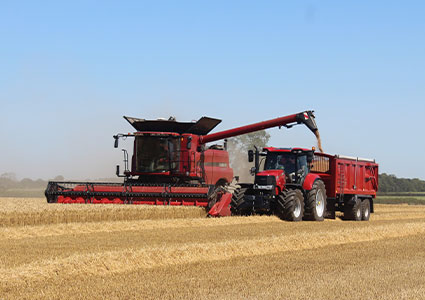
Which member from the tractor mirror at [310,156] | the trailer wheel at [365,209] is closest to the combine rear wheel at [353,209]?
the trailer wheel at [365,209]

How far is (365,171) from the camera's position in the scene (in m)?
22.8

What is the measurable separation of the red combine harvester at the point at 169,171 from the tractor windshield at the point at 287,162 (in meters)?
1.49

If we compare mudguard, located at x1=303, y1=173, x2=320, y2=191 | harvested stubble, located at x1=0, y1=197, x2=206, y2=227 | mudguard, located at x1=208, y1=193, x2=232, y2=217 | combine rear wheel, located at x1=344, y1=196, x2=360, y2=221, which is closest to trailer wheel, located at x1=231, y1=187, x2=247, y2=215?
mudguard, located at x1=208, y1=193, x2=232, y2=217

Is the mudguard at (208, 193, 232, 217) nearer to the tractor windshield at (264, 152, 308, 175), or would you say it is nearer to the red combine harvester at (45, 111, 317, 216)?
the red combine harvester at (45, 111, 317, 216)

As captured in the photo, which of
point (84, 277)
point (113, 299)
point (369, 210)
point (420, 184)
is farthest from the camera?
point (420, 184)

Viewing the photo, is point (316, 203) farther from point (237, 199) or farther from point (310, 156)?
point (237, 199)

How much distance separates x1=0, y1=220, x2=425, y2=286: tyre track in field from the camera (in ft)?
26.5

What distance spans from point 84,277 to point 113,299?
4.46 ft

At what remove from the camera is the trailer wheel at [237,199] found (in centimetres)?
1859

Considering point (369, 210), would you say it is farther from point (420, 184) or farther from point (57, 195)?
point (420, 184)

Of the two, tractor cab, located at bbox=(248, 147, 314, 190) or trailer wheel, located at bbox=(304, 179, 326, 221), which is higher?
tractor cab, located at bbox=(248, 147, 314, 190)

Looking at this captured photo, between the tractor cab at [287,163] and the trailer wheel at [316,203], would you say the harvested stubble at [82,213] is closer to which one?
the tractor cab at [287,163]

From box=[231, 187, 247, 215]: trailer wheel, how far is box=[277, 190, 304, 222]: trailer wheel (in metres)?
1.05

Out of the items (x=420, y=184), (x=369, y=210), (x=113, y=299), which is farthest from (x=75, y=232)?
(x=420, y=184)
